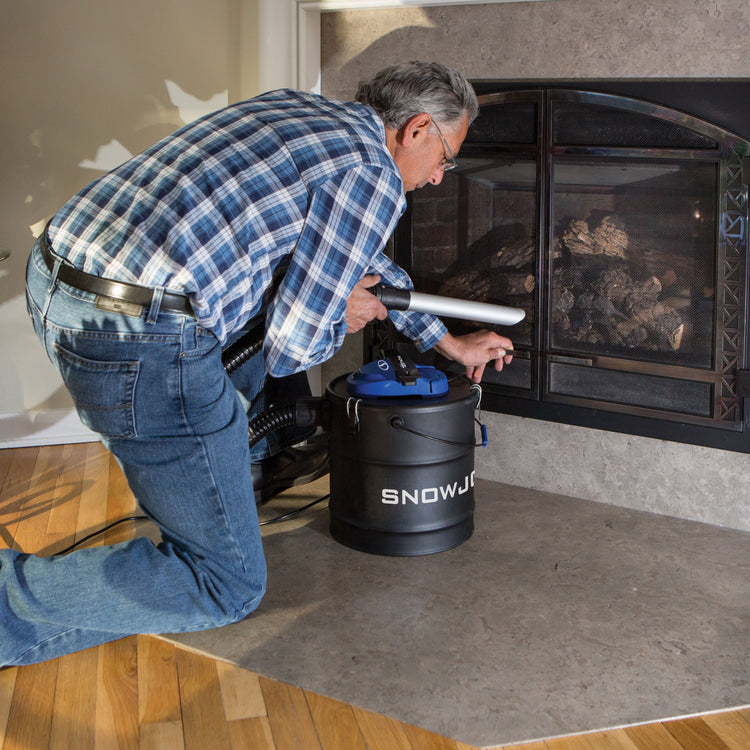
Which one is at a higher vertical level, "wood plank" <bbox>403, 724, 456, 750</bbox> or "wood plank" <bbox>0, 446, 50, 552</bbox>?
"wood plank" <bbox>0, 446, 50, 552</bbox>

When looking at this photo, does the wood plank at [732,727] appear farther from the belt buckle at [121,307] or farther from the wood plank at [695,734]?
the belt buckle at [121,307]

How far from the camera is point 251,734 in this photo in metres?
1.49

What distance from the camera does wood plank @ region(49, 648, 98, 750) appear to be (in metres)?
1.48

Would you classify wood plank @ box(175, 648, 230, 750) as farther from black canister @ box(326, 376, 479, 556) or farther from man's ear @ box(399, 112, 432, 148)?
man's ear @ box(399, 112, 432, 148)

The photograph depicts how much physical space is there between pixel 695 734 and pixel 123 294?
1178 mm

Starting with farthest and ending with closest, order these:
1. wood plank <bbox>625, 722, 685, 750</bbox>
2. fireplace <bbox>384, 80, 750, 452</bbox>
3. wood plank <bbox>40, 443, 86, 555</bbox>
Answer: wood plank <bbox>40, 443, 86, 555</bbox> → fireplace <bbox>384, 80, 750, 452</bbox> → wood plank <bbox>625, 722, 685, 750</bbox>

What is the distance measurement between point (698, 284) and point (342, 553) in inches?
41.7

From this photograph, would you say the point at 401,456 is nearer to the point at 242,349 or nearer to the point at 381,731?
the point at 242,349

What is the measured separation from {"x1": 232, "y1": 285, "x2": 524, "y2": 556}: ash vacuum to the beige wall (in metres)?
1.13

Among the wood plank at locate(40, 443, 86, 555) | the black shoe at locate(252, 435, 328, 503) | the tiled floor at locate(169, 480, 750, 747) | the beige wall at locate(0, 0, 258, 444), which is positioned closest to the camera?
the tiled floor at locate(169, 480, 750, 747)

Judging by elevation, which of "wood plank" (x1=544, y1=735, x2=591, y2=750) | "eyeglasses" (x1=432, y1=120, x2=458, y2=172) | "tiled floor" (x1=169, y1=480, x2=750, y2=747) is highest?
"eyeglasses" (x1=432, y1=120, x2=458, y2=172)

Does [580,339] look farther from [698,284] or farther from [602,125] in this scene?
[602,125]

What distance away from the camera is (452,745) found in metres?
1.47

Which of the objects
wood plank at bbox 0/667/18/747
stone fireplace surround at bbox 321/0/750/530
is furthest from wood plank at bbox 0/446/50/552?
stone fireplace surround at bbox 321/0/750/530
